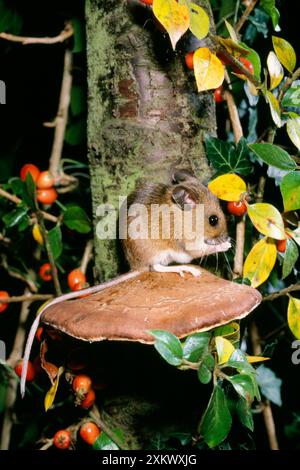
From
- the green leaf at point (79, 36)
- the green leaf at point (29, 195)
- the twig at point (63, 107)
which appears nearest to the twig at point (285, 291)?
the green leaf at point (29, 195)

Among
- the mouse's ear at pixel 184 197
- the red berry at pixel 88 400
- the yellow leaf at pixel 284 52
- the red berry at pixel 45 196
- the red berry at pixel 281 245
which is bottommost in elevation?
the red berry at pixel 88 400

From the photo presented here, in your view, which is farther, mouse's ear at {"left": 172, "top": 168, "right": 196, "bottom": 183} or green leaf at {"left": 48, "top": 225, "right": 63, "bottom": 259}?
green leaf at {"left": 48, "top": 225, "right": 63, "bottom": 259}

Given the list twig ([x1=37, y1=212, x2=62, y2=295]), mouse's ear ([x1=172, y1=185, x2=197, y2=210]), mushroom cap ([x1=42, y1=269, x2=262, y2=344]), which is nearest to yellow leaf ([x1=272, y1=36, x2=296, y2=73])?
mouse's ear ([x1=172, y1=185, x2=197, y2=210])

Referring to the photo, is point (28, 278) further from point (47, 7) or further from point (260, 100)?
point (47, 7)

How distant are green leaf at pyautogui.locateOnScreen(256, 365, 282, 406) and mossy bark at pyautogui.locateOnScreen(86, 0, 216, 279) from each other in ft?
2.66

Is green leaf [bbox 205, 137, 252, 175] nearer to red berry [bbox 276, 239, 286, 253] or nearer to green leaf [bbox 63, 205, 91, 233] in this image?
red berry [bbox 276, 239, 286, 253]

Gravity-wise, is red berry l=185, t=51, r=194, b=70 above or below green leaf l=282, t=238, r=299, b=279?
above

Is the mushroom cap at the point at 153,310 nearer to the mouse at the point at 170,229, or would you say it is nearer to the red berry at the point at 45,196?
the mouse at the point at 170,229

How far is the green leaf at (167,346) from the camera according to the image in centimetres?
98

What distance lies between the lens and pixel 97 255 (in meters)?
1.56

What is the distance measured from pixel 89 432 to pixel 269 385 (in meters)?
0.70

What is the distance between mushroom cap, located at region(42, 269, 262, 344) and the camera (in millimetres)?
1042

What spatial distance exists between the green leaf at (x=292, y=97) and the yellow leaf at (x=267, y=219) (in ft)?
0.89
